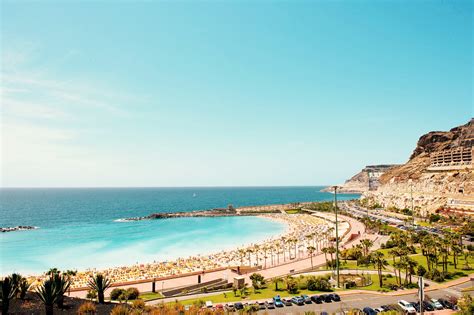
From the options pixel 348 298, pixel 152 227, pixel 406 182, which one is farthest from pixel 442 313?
pixel 406 182

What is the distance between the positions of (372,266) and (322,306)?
19553 mm

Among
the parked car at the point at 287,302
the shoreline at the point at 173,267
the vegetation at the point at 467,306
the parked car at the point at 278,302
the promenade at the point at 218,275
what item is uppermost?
the vegetation at the point at 467,306

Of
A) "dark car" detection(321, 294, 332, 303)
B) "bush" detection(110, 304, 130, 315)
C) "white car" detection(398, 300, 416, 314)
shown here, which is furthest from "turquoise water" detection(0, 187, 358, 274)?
"white car" detection(398, 300, 416, 314)

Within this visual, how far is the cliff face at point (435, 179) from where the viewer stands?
8938 cm

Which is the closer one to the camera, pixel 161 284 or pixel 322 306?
pixel 322 306

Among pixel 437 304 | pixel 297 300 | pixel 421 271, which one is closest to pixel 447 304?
pixel 437 304

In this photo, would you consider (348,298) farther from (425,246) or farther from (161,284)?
(161,284)

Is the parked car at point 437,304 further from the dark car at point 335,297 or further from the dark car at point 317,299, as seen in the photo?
the dark car at point 317,299

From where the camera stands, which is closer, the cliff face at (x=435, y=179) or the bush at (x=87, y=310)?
the bush at (x=87, y=310)

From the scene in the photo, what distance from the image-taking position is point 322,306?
29.7 meters

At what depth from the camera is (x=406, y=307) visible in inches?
1081

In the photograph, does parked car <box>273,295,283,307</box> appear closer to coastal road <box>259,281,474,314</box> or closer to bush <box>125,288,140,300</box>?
coastal road <box>259,281,474,314</box>

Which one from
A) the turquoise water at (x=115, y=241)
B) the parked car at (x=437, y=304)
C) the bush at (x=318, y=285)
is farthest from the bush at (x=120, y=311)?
the turquoise water at (x=115, y=241)

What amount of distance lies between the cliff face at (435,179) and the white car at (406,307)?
212 ft
